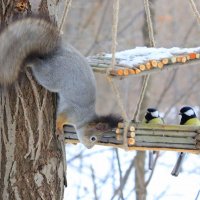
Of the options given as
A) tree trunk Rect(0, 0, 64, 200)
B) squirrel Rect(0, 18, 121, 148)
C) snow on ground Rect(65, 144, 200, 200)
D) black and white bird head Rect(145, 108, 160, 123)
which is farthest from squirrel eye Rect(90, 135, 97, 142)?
snow on ground Rect(65, 144, 200, 200)

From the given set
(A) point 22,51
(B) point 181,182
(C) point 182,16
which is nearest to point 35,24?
(A) point 22,51

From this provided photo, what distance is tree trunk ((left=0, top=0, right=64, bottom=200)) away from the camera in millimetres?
1780

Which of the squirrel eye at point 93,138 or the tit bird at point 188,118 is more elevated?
the tit bird at point 188,118

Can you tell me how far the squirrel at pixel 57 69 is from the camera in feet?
5.50

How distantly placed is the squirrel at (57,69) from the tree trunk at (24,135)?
46 millimetres

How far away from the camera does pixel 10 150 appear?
179cm

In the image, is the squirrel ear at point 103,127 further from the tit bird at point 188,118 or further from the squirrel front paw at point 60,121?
the tit bird at point 188,118

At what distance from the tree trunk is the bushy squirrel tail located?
3.7 inches

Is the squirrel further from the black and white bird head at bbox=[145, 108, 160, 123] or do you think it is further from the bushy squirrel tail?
the black and white bird head at bbox=[145, 108, 160, 123]

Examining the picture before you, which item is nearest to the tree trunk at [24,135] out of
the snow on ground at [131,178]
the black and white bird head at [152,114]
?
the black and white bird head at [152,114]

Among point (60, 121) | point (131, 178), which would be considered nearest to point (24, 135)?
point (60, 121)

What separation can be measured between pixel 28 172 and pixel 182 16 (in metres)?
4.75

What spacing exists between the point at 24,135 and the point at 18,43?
288 mm

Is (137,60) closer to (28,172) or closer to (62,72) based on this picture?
(62,72)
